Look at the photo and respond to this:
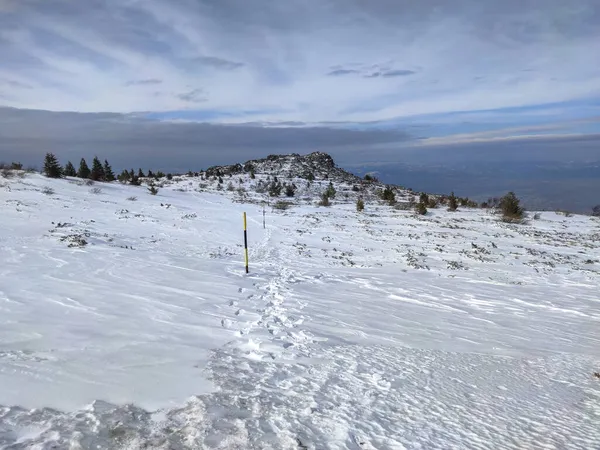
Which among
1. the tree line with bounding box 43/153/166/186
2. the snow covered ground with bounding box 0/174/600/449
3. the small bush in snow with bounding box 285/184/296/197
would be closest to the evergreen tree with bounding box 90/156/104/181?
the tree line with bounding box 43/153/166/186

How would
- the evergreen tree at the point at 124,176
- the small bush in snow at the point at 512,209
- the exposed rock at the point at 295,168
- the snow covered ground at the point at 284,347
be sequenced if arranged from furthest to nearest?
the exposed rock at the point at 295,168
the evergreen tree at the point at 124,176
the small bush in snow at the point at 512,209
the snow covered ground at the point at 284,347

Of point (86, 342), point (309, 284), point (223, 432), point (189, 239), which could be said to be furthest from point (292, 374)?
point (189, 239)

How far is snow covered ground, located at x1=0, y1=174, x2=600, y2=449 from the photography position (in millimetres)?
3645

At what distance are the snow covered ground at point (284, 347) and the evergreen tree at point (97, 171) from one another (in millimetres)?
24854

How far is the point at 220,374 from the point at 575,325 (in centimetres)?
756

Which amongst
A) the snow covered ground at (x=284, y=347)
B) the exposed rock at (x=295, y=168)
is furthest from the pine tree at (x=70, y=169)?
the snow covered ground at (x=284, y=347)

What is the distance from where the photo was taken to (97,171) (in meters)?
39.2

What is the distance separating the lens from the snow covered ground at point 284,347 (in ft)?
12.0

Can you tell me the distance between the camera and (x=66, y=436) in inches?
128

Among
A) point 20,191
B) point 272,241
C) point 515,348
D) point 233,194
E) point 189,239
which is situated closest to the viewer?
point 515,348

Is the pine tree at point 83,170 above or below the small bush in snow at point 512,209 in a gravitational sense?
above

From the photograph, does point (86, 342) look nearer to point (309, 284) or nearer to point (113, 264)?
point (113, 264)

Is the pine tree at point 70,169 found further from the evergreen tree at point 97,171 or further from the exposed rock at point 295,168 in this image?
the exposed rock at point 295,168

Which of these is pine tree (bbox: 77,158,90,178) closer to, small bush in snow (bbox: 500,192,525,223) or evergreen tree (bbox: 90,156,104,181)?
evergreen tree (bbox: 90,156,104,181)
